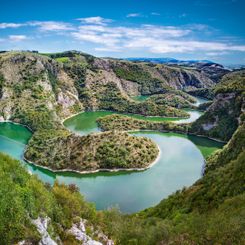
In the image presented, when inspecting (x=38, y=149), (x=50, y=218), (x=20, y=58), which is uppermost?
(x=20, y=58)

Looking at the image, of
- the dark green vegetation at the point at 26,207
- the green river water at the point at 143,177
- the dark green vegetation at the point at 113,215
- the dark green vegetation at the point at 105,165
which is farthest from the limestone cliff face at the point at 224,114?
the dark green vegetation at the point at 26,207

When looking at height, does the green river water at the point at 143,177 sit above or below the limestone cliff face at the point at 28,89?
below

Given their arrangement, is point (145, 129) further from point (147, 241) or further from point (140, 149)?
point (147, 241)

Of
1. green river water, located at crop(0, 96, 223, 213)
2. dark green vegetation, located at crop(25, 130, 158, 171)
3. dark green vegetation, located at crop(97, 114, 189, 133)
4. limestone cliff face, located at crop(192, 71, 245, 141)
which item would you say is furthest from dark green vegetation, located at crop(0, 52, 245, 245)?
green river water, located at crop(0, 96, 223, 213)

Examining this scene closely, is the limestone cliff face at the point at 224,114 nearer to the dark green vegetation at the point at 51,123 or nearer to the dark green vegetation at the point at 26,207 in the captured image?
the dark green vegetation at the point at 51,123

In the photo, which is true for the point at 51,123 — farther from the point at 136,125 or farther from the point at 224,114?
the point at 224,114

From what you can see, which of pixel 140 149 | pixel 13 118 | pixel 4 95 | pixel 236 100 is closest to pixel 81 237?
pixel 140 149

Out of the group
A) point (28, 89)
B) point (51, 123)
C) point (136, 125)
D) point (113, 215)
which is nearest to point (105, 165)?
point (113, 215)
